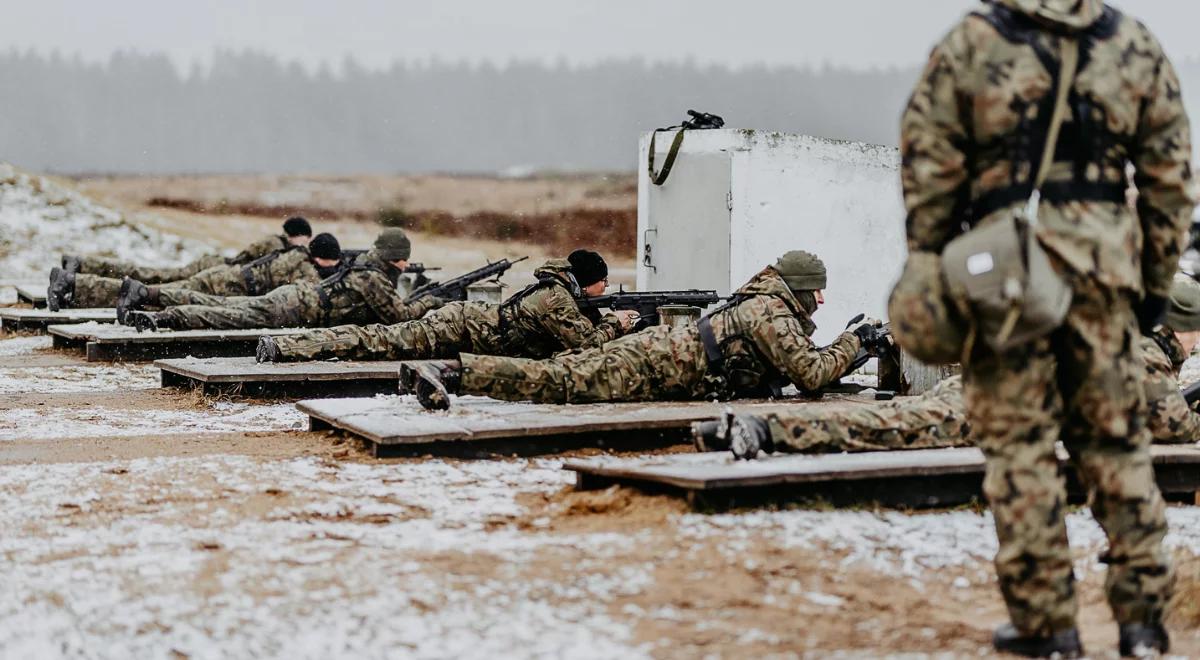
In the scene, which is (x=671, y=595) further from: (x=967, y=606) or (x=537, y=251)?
(x=537, y=251)

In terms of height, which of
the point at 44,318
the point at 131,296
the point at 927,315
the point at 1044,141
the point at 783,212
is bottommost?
the point at 44,318

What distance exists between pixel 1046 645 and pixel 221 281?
12.2 metres

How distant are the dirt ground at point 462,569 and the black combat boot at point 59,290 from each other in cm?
1004

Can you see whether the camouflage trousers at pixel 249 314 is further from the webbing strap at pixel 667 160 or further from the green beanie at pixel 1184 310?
the green beanie at pixel 1184 310

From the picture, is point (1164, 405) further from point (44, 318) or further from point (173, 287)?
point (44, 318)

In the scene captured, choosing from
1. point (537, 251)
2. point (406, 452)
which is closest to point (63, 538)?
point (406, 452)

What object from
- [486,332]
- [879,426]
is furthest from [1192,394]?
[486,332]

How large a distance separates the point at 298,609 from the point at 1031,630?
1977 mm

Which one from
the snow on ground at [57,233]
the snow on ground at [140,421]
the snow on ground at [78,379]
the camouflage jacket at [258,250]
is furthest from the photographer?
the snow on ground at [57,233]

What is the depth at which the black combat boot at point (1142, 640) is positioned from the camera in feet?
11.9

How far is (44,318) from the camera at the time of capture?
1527 cm

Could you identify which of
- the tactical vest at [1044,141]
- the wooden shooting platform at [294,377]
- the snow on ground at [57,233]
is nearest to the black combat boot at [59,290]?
the wooden shooting platform at [294,377]

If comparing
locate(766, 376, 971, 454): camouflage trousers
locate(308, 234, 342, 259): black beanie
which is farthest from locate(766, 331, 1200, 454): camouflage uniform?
locate(308, 234, 342, 259): black beanie

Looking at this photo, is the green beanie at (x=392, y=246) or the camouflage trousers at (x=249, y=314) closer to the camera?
the green beanie at (x=392, y=246)
